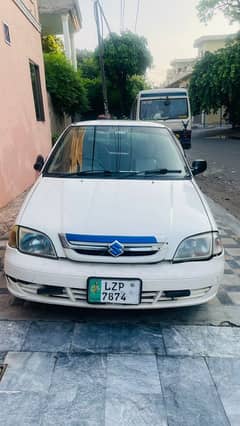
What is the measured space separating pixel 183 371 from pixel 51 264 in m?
1.11

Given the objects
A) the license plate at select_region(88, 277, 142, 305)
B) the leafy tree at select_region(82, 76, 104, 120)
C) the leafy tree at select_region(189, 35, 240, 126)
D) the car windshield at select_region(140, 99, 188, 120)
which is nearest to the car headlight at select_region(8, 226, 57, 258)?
the license plate at select_region(88, 277, 142, 305)

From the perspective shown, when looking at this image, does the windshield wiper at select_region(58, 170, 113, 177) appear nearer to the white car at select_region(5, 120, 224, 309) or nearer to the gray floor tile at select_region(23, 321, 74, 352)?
the white car at select_region(5, 120, 224, 309)

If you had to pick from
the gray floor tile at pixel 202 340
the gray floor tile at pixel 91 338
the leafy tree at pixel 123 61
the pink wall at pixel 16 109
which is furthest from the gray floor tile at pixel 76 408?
the leafy tree at pixel 123 61

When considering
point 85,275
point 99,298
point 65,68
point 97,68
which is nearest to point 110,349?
point 99,298

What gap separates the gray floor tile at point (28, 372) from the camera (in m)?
1.98

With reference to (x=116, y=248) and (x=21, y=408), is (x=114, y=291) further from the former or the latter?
(x=21, y=408)

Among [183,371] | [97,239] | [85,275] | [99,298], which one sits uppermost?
[97,239]

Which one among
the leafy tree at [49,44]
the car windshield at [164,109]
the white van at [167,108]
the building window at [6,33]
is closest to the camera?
the building window at [6,33]

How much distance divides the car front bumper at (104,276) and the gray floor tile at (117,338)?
0.28 metres

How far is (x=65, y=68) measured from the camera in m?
13.1

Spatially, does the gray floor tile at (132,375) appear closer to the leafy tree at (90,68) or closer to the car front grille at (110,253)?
the car front grille at (110,253)

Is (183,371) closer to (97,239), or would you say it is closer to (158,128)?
(97,239)

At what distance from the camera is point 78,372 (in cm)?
210

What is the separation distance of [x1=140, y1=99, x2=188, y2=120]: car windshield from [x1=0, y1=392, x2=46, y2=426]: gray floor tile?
1206cm
